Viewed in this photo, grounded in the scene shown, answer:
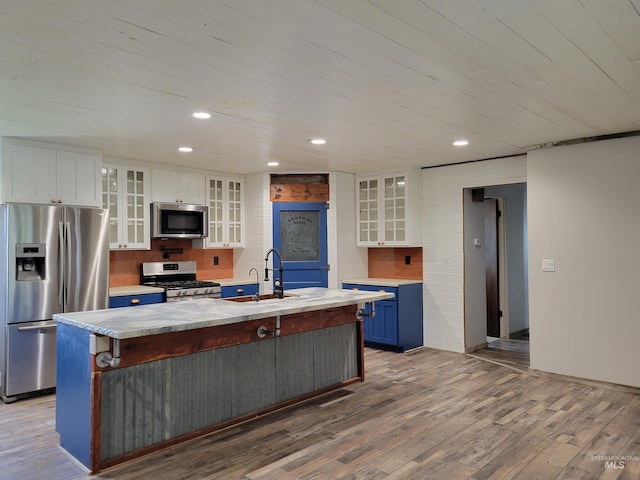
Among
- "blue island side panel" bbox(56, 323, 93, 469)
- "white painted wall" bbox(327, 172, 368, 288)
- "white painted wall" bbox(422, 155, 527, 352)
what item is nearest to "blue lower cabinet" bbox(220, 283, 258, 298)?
"white painted wall" bbox(327, 172, 368, 288)

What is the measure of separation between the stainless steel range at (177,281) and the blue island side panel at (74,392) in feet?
7.30

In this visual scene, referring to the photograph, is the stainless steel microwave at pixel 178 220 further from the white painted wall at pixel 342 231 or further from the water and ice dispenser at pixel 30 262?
the white painted wall at pixel 342 231

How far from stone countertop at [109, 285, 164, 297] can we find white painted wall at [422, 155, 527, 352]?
3.36 m

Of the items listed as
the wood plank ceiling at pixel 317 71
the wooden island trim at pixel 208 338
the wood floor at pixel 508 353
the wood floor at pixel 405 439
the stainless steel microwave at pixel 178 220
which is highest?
the wood plank ceiling at pixel 317 71

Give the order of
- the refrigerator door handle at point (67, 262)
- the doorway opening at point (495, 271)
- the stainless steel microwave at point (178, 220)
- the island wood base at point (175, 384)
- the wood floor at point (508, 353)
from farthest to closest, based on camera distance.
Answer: the doorway opening at point (495, 271) < the stainless steel microwave at point (178, 220) < the wood floor at point (508, 353) < the refrigerator door handle at point (67, 262) < the island wood base at point (175, 384)

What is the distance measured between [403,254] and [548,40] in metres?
4.41

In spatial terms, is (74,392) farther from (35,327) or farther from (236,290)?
(236,290)

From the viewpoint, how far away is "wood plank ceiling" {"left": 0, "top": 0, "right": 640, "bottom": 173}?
6.95 ft

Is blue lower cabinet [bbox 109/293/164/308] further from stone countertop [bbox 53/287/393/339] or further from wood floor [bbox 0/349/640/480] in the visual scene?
stone countertop [bbox 53/287/393/339]

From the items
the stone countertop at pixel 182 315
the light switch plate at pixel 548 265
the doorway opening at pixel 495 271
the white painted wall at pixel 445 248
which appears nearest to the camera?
the stone countertop at pixel 182 315

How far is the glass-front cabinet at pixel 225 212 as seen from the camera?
624 cm

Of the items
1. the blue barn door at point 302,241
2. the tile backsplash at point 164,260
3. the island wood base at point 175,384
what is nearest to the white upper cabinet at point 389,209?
the blue barn door at point 302,241

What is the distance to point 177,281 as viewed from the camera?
19.6 ft
